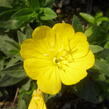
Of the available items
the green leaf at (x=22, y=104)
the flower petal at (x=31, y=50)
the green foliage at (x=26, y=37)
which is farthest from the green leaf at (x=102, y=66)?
the green leaf at (x=22, y=104)

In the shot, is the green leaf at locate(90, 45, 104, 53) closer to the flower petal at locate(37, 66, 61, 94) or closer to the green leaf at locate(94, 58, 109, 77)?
the green leaf at locate(94, 58, 109, 77)

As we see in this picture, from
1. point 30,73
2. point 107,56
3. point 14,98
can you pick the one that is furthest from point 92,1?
point 30,73

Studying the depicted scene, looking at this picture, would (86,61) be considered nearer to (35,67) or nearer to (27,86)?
(35,67)

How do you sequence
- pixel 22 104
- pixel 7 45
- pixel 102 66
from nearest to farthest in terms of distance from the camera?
1. pixel 102 66
2. pixel 22 104
3. pixel 7 45

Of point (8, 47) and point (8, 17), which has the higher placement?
point (8, 17)

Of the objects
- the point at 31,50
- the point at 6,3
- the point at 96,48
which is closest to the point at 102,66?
the point at 96,48

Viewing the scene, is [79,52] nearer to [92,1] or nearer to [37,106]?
[37,106]

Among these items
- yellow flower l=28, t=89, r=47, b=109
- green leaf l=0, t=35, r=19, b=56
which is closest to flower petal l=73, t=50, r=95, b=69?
yellow flower l=28, t=89, r=47, b=109
